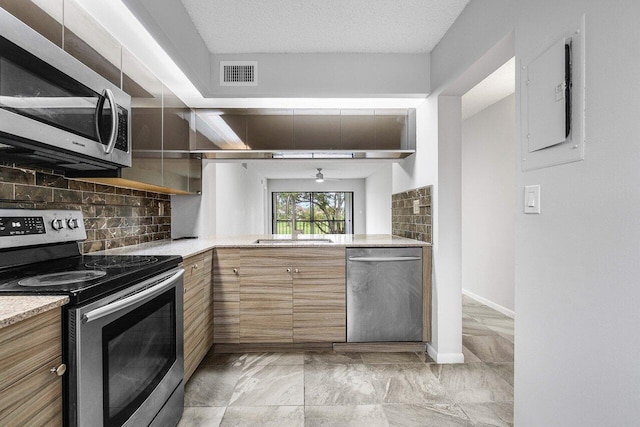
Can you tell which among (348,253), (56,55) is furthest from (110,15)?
(348,253)

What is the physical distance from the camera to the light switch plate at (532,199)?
1.41 m

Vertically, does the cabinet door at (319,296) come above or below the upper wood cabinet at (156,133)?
below

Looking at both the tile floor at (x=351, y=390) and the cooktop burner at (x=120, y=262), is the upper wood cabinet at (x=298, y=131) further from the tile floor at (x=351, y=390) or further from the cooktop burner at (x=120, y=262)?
the tile floor at (x=351, y=390)

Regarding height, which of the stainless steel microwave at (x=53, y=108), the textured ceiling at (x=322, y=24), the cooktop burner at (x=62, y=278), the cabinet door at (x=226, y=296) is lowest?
the cabinet door at (x=226, y=296)

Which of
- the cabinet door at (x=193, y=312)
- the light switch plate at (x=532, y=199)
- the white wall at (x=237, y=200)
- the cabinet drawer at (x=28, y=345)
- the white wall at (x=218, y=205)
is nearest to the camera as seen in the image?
the cabinet drawer at (x=28, y=345)

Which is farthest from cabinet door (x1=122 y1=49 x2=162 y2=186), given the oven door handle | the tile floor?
the tile floor

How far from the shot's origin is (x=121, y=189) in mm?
2395

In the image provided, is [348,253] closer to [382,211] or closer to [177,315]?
[177,315]

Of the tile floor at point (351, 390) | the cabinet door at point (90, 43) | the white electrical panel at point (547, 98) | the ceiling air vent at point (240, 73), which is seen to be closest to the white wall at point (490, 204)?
the tile floor at point (351, 390)

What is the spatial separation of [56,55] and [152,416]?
1.49 metres

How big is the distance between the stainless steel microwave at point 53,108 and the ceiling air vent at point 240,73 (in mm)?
1103

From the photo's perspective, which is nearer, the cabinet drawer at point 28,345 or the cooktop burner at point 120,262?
the cabinet drawer at point 28,345

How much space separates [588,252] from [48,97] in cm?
195

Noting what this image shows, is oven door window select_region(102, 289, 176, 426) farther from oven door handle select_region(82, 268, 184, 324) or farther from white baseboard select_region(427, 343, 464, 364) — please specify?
white baseboard select_region(427, 343, 464, 364)
